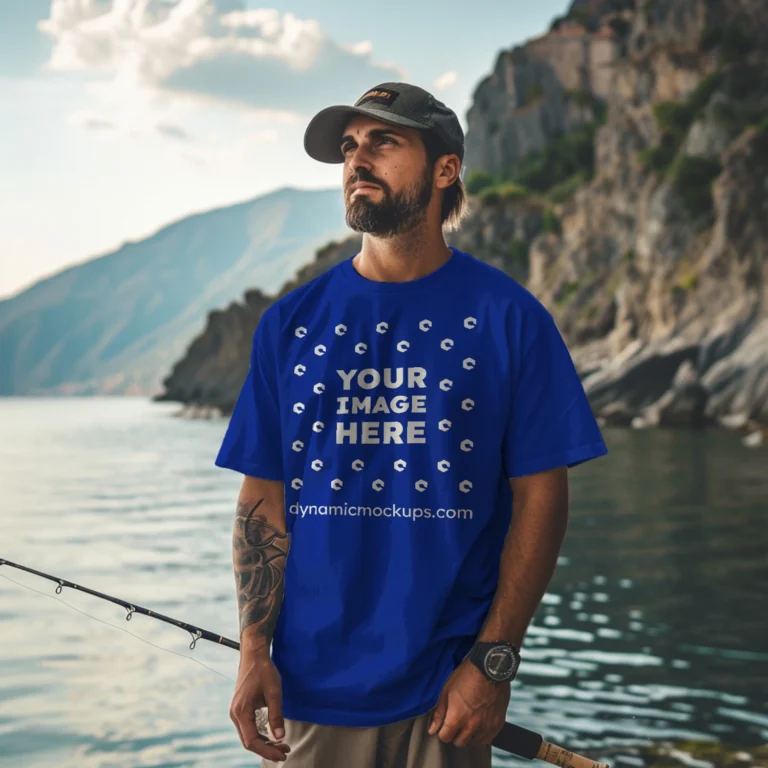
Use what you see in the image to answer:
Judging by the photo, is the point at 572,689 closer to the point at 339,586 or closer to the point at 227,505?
the point at 339,586

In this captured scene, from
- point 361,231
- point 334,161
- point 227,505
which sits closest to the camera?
point 361,231

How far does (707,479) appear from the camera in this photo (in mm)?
28312

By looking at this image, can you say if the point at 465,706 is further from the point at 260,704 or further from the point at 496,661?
the point at 260,704

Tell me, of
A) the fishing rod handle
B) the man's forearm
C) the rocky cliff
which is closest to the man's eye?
the man's forearm

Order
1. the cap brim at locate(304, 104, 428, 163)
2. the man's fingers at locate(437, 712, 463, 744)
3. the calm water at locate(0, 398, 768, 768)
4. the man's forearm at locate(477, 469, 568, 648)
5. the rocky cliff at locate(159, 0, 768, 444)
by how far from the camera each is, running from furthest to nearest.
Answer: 1. the rocky cliff at locate(159, 0, 768, 444)
2. the calm water at locate(0, 398, 768, 768)
3. the cap brim at locate(304, 104, 428, 163)
4. the man's forearm at locate(477, 469, 568, 648)
5. the man's fingers at locate(437, 712, 463, 744)

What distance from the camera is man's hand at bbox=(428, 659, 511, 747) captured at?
2.81 metres

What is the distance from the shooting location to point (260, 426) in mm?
3201

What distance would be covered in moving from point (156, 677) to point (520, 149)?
10832cm

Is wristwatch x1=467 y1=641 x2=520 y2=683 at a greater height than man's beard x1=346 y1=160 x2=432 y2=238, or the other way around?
man's beard x1=346 y1=160 x2=432 y2=238

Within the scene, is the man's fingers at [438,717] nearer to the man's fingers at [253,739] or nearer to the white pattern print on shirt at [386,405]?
the man's fingers at [253,739]

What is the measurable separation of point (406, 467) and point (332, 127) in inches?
40.7

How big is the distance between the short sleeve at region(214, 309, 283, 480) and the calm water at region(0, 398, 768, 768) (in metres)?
2.56

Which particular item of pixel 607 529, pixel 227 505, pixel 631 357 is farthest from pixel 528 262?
pixel 607 529

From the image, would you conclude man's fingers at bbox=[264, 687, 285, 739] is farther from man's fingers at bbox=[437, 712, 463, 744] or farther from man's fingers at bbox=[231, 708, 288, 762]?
man's fingers at bbox=[437, 712, 463, 744]
